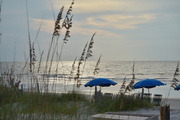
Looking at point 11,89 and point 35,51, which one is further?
point 11,89

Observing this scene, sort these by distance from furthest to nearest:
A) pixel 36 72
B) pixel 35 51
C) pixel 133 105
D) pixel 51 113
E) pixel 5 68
A: pixel 133 105, pixel 5 68, pixel 36 72, pixel 35 51, pixel 51 113

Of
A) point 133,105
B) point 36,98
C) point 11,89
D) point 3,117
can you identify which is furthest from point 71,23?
point 133,105

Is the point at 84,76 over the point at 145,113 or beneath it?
beneath

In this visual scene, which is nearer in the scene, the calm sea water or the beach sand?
the calm sea water

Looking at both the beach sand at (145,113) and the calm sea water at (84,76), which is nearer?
the calm sea water at (84,76)

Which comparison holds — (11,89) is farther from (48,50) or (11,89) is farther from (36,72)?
(48,50)

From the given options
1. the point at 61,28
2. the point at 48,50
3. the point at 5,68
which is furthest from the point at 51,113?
the point at 5,68

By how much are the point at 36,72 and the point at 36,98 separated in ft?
1.62

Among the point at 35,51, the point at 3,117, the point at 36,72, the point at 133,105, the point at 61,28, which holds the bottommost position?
the point at 133,105

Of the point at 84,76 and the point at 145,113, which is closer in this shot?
the point at 145,113

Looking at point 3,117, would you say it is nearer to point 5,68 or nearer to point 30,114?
point 30,114

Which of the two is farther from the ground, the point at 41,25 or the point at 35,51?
the point at 41,25

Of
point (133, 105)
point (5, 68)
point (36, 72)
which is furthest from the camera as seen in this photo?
point (133, 105)

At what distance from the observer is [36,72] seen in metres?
3.89
